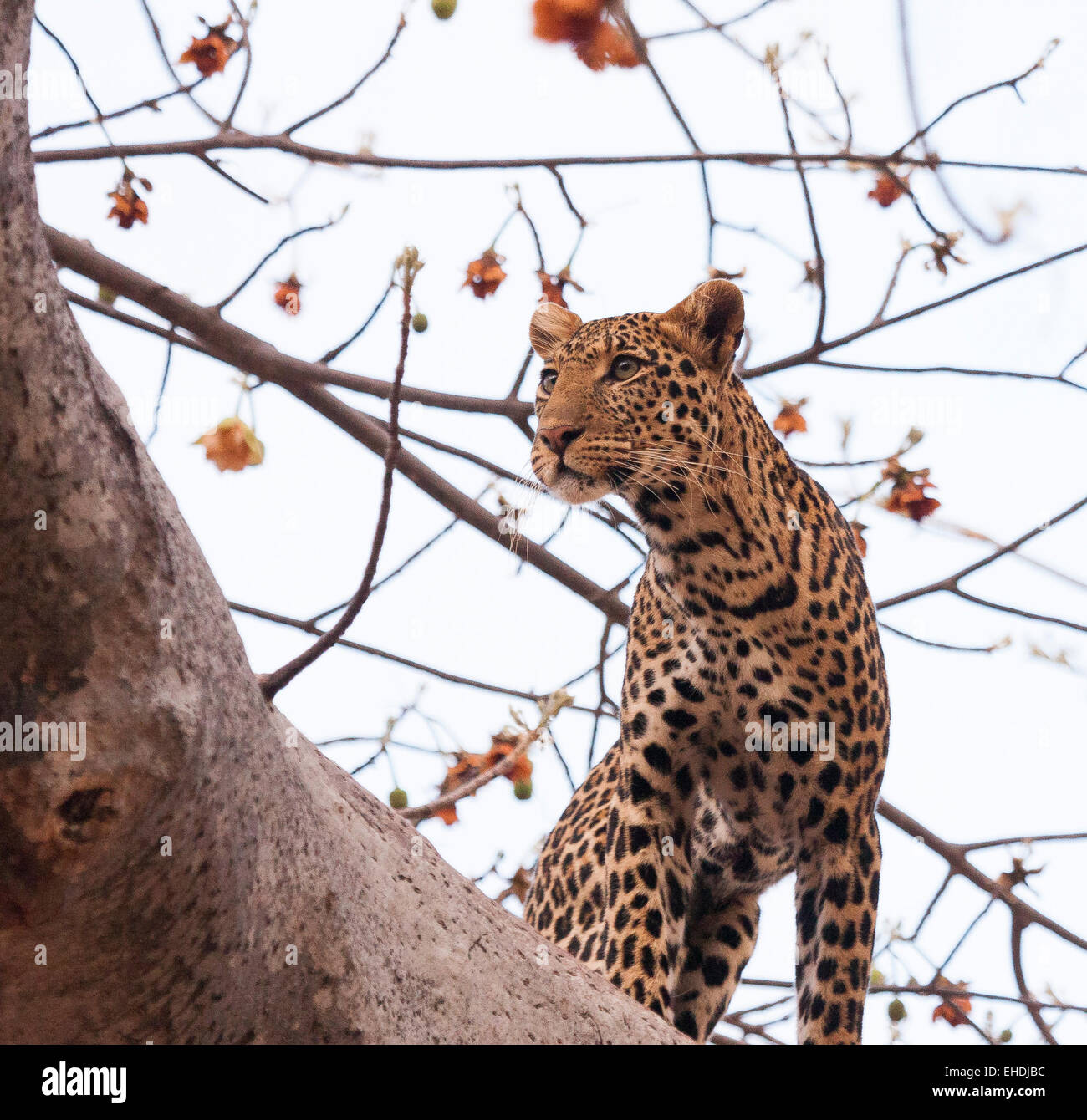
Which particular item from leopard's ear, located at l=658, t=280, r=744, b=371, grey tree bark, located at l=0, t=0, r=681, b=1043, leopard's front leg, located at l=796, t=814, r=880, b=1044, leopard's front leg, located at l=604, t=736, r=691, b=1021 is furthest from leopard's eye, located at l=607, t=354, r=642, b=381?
grey tree bark, located at l=0, t=0, r=681, b=1043

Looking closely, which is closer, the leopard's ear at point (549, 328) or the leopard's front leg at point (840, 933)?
the leopard's front leg at point (840, 933)

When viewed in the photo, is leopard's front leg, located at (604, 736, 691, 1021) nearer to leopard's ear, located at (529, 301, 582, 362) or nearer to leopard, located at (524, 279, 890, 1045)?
leopard, located at (524, 279, 890, 1045)

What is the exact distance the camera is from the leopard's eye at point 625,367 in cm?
476

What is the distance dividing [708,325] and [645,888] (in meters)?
1.90

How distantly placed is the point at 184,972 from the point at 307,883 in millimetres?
305

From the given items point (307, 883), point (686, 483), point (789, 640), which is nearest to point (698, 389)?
point (686, 483)

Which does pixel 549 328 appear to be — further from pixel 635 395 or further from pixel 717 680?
pixel 717 680

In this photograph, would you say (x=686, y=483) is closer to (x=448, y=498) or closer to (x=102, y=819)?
(x=448, y=498)

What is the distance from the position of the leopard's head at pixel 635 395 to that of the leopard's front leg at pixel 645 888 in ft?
3.11

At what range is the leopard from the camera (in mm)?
4605

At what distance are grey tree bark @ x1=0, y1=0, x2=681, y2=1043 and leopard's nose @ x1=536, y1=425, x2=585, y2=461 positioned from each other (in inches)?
75.3

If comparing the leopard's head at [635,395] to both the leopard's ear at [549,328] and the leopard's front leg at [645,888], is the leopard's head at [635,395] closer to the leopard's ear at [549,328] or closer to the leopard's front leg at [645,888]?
the leopard's ear at [549,328]

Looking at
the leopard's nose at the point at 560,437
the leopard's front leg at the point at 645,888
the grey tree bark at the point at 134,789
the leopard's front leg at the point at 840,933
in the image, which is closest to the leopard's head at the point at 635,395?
the leopard's nose at the point at 560,437
